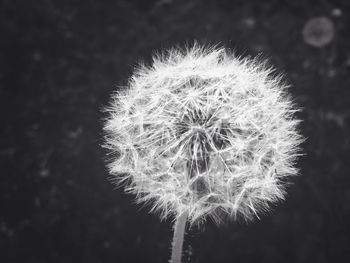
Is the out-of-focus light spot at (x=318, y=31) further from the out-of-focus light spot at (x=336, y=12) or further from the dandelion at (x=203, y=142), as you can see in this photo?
the dandelion at (x=203, y=142)

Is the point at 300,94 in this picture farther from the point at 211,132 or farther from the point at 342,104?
the point at 211,132

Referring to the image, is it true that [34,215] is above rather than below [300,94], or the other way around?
below

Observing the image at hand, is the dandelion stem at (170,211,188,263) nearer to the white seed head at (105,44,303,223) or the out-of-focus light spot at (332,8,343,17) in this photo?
the white seed head at (105,44,303,223)

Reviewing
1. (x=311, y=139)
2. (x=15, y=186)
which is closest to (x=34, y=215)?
(x=15, y=186)

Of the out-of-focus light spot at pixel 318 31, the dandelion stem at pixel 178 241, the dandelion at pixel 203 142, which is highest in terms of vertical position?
the out-of-focus light spot at pixel 318 31

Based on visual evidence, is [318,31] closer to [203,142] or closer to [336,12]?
[336,12]

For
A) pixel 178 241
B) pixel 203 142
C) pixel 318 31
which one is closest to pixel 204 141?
pixel 203 142

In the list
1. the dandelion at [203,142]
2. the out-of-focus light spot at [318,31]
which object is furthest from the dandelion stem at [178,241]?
the out-of-focus light spot at [318,31]

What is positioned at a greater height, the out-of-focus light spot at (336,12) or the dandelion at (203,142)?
the out-of-focus light spot at (336,12)
